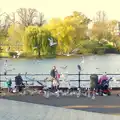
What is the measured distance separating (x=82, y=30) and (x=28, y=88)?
3404 mm

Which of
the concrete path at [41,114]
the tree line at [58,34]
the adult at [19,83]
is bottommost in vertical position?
the concrete path at [41,114]

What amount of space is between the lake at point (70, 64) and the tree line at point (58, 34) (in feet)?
0.86

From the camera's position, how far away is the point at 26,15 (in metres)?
11.7

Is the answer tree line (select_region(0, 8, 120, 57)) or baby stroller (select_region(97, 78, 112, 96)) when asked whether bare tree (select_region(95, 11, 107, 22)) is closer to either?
tree line (select_region(0, 8, 120, 57))

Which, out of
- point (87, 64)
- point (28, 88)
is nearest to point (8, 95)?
point (28, 88)

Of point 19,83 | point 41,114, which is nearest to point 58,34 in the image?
point 19,83

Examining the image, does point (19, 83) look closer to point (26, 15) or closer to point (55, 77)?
point (55, 77)

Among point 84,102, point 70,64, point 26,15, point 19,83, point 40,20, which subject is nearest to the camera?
point 84,102

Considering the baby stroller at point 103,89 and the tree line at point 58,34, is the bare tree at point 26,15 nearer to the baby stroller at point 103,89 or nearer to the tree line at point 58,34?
the tree line at point 58,34

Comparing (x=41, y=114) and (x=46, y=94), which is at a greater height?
(x=41, y=114)

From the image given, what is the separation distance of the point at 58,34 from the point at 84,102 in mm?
4429

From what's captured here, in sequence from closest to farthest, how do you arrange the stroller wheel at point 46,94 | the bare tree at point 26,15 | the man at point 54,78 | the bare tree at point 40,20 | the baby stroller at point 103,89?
the stroller wheel at point 46,94 → the baby stroller at point 103,89 → the man at point 54,78 → the bare tree at point 26,15 → the bare tree at point 40,20

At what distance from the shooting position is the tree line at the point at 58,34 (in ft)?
38.6

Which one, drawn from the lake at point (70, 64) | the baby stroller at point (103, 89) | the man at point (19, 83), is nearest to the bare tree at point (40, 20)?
the lake at point (70, 64)
